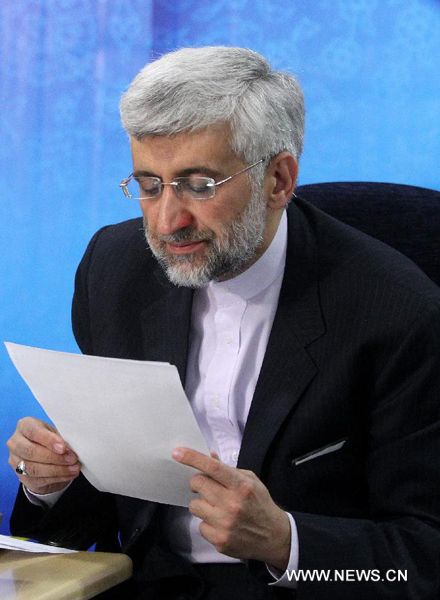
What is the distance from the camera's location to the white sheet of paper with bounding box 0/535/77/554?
1428mm

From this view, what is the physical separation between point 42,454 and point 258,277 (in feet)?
1.41

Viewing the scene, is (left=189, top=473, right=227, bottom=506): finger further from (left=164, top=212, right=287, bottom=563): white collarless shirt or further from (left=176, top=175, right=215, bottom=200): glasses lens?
(left=176, top=175, right=215, bottom=200): glasses lens

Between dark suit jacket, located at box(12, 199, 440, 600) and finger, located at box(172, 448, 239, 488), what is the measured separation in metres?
0.17

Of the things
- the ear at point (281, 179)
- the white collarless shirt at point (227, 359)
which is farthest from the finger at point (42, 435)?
the ear at point (281, 179)

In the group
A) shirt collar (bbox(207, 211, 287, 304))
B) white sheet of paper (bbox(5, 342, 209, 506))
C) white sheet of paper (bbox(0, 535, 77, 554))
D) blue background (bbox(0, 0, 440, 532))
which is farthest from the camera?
blue background (bbox(0, 0, 440, 532))

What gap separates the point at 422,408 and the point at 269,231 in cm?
37

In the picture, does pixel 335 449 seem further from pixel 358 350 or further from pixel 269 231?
pixel 269 231

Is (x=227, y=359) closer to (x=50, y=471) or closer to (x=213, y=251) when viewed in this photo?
(x=213, y=251)

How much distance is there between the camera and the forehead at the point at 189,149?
4.94 feet

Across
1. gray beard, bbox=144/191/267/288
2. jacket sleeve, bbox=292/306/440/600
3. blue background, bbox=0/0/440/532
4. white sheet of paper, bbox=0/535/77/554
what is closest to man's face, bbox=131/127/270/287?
gray beard, bbox=144/191/267/288

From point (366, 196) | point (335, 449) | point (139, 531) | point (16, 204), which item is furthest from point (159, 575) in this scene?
point (16, 204)

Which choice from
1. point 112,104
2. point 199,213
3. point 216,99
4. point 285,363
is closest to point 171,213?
point 199,213

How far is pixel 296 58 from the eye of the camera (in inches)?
90.7

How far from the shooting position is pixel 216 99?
1.52 meters
